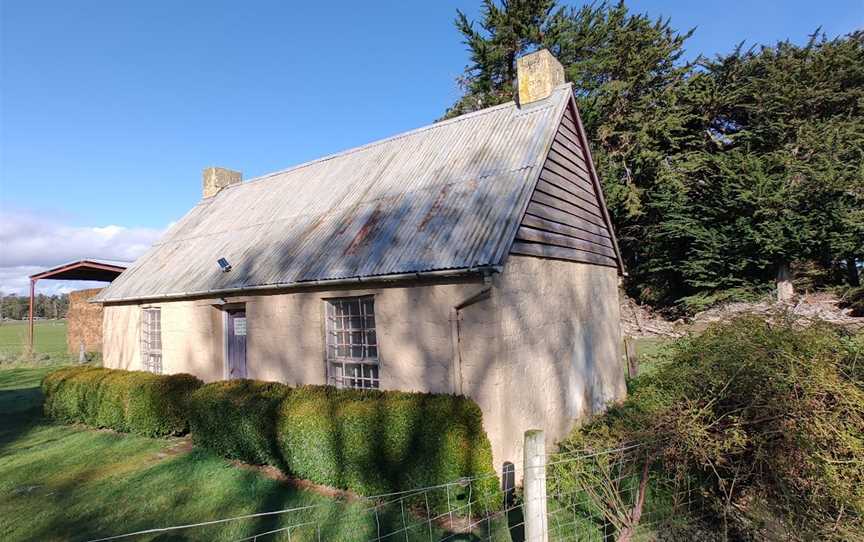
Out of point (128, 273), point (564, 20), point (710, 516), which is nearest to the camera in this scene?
point (710, 516)

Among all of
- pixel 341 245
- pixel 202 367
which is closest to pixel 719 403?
pixel 341 245

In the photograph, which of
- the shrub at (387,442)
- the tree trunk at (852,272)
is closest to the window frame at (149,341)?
the shrub at (387,442)

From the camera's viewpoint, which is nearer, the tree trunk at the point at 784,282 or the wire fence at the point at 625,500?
the wire fence at the point at 625,500

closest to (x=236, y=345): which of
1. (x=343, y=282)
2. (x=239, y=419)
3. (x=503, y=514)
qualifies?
(x=239, y=419)

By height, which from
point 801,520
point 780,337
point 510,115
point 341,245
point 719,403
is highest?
point 510,115

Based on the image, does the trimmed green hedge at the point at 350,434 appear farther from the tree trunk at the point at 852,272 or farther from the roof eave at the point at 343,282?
the tree trunk at the point at 852,272

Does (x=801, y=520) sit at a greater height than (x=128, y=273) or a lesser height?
lesser

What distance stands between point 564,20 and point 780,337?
26299 millimetres

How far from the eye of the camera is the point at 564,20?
2581 centimetres

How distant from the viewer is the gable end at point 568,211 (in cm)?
792

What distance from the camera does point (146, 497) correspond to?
7047 millimetres

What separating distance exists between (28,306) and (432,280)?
129119mm

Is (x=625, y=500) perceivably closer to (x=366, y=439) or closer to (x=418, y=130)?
(x=366, y=439)

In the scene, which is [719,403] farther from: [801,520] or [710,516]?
[710,516]
